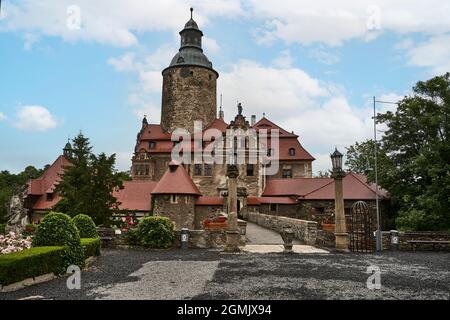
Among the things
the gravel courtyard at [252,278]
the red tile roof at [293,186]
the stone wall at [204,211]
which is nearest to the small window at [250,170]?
the red tile roof at [293,186]

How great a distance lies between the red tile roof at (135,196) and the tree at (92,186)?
1064 cm

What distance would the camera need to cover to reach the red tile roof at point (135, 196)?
35.4m

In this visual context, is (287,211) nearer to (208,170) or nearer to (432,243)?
(208,170)

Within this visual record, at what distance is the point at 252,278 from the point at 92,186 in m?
15.9

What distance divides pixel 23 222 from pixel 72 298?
32767mm

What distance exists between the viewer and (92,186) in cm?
2308

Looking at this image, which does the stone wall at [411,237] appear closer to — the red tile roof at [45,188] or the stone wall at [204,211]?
the stone wall at [204,211]

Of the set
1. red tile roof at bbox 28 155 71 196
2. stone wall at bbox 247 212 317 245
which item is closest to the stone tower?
red tile roof at bbox 28 155 71 196

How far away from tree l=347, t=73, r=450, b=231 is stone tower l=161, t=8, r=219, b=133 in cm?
Answer: 2415

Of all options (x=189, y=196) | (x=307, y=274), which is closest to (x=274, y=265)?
(x=307, y=274)

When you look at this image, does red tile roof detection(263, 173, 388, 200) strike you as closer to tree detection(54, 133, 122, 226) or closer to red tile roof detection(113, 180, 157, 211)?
red tile roof detection(113, 180, 157, 211)

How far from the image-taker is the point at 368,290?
8.50 metres
